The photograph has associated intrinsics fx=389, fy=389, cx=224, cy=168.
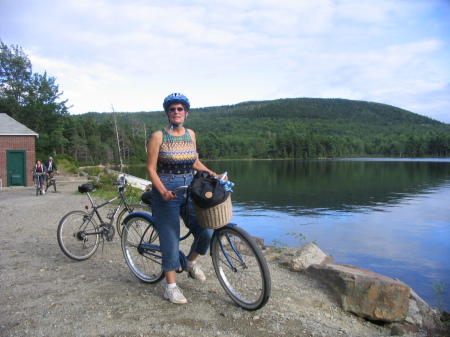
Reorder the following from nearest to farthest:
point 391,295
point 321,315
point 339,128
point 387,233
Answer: point 321,315
point 391,295
point 387,233
point 339,128

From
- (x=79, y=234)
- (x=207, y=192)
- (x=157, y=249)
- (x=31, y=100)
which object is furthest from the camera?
(x=31, y=100)

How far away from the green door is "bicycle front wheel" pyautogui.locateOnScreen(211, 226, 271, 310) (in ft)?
68.5

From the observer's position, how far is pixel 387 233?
1543cm

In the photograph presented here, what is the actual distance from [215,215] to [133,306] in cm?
126

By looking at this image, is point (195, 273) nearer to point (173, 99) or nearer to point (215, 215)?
point (215, 215)

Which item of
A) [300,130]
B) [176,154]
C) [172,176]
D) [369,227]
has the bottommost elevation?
[369,227]

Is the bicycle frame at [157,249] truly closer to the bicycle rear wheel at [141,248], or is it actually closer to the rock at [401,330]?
the bicycle rear wheel at [141,248]

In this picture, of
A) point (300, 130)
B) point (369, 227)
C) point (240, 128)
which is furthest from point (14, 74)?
point (300, 130)

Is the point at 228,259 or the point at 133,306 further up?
the point at 228,259

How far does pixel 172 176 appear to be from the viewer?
373cm

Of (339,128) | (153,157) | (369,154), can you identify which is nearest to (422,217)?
(153,157)

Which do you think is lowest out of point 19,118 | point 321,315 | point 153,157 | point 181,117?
point 321,315

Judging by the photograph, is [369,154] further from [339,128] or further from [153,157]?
[153,157]

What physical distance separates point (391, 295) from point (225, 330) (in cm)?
211
